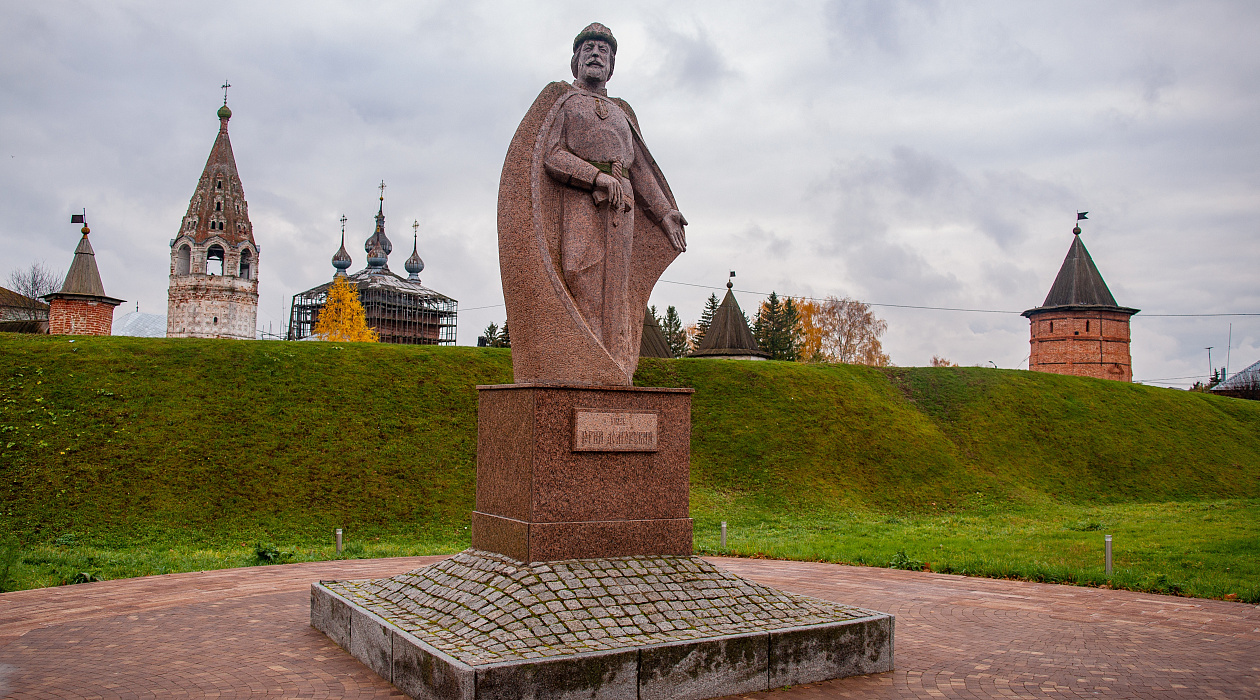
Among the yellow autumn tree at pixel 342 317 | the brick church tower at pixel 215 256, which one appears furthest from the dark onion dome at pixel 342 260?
the yellow autumn tree at pixel 342 317

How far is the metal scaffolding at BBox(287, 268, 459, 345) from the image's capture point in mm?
74562

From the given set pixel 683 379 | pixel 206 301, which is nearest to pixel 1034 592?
pixel 683 379

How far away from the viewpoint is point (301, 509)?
15.4 meters

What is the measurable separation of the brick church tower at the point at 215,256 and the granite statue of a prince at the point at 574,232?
56.6 meters

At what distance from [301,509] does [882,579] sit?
409 inches

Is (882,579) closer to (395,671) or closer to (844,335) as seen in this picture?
(395,671)

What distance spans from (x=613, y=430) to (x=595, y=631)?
152 cm

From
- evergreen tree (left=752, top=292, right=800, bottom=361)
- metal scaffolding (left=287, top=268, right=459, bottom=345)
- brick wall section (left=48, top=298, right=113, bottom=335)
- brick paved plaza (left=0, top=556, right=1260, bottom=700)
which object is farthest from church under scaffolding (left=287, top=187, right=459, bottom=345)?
brick paved plaza (left=0, top=556, right=1260, bottom=700)

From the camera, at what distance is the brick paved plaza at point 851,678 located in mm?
5238

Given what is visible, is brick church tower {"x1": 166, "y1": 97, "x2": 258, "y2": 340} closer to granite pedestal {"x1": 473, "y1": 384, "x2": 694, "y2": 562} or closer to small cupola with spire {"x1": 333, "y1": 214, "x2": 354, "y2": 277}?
small cupola with spire {"x1": 333, "y1": 214, "x2": 354, "y2": 277}

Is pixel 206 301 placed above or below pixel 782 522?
above

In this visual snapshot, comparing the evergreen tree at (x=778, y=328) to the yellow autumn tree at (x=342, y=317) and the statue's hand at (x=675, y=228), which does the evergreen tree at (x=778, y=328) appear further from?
the statue's hand at (x=675, y=228)

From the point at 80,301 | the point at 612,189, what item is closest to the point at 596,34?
the point at 612,189

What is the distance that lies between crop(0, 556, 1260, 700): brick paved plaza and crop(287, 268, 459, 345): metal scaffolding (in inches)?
2605
